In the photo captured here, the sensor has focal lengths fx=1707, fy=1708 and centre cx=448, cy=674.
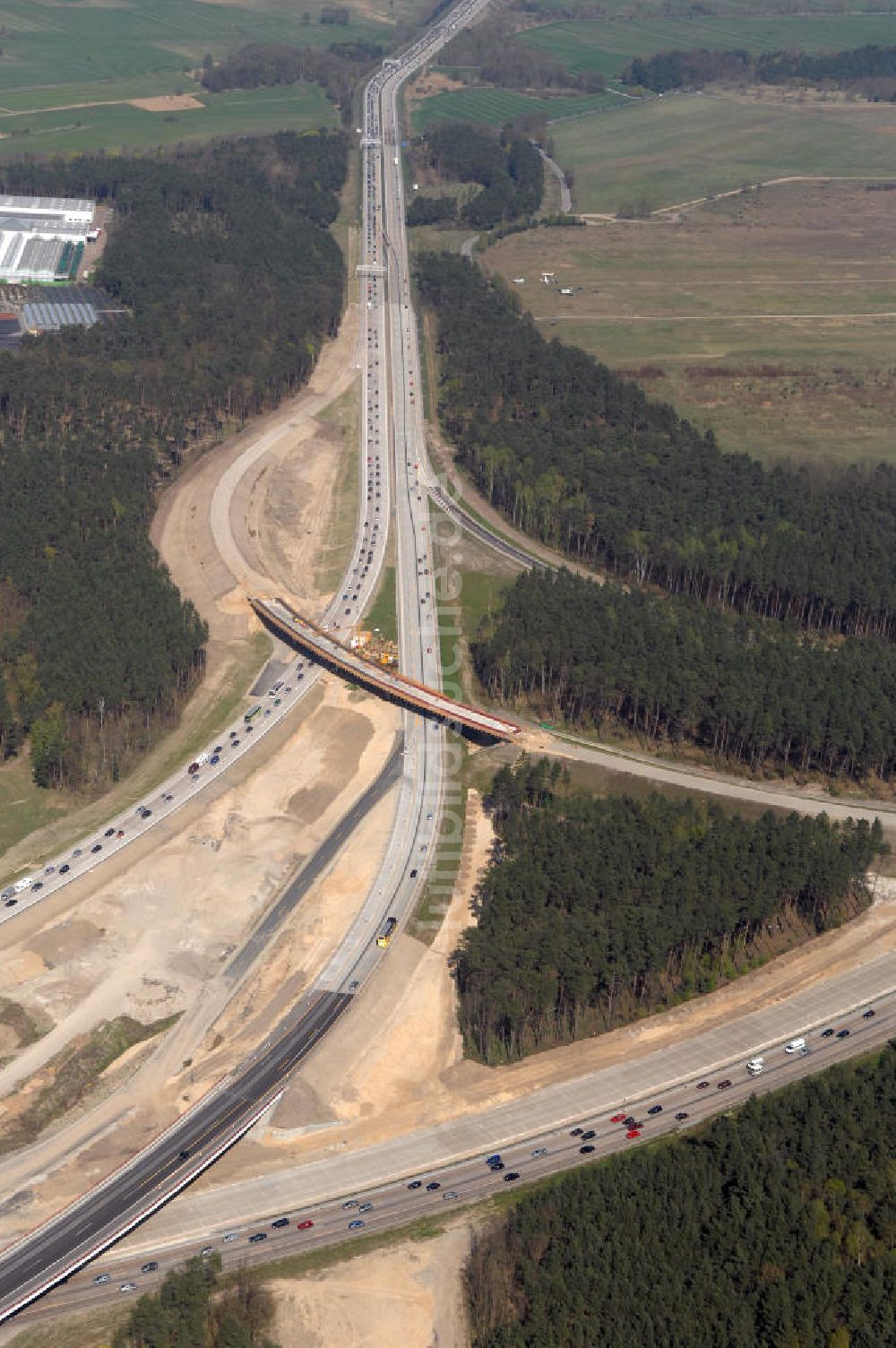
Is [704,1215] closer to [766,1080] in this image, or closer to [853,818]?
[766,1080]

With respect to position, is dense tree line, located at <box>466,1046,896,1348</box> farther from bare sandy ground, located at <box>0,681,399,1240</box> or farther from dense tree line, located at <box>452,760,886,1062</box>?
bare sandy ground, located at <box>0,681,399,1240</box>

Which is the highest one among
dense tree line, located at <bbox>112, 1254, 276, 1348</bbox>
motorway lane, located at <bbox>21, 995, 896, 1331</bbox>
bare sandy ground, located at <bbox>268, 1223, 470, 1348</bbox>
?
dense tree line, located at <bbox>112, 1254, 276, 1348</bbox>

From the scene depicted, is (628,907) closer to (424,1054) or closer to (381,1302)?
(424,1054)

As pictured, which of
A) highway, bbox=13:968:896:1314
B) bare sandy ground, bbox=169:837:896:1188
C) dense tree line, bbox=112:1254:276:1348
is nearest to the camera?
dense tree line, bbox=112:1254:276:1348

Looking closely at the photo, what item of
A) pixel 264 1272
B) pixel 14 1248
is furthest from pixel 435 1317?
pixel 14 1248

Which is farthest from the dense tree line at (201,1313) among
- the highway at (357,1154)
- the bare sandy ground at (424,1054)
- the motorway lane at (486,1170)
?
the bare sandy ground at (424,1054)

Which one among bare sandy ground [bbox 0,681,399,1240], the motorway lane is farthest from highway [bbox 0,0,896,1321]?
bare sandy ground [bbox 0,681,399,1240]
